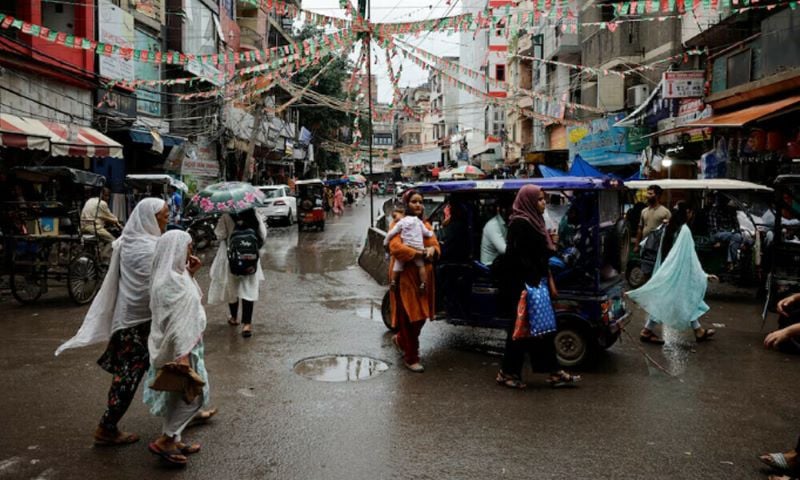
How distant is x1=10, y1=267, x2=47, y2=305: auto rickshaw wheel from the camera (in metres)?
10.0

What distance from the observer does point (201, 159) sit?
26.4 m

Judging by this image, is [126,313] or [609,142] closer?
[126,313]

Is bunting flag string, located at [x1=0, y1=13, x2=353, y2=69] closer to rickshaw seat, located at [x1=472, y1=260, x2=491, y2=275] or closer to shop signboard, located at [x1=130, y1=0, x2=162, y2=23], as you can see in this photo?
rickshaw seat, located at [x1=472, y1=260, x2=491, y2=275]

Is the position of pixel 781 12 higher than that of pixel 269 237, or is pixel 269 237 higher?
pixel 781 12

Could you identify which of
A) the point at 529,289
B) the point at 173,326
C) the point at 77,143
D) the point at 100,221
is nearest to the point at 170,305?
the point at 173,326

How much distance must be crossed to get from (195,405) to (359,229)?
75.6ft

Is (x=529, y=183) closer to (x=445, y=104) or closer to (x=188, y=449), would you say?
(x=188, y=449)

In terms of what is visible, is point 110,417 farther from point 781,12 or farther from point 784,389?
point 781,12

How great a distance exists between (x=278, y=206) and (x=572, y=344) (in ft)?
71.2

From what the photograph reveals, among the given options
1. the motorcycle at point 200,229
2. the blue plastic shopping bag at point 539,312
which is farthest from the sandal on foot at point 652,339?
the motorcycle at point 200,229

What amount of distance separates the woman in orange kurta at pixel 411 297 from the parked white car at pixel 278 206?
2045cm

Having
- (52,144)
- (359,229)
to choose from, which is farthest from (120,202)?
(359,229)

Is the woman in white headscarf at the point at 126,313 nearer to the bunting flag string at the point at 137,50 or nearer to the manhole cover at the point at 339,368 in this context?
the manhole cover at the point at 339,368

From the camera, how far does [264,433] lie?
4.97m
